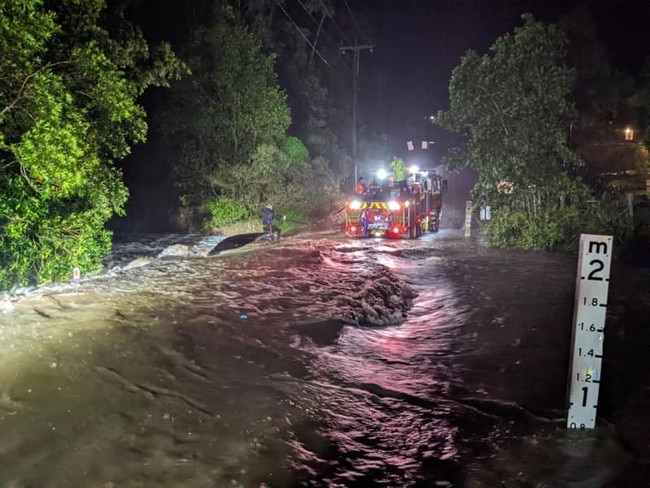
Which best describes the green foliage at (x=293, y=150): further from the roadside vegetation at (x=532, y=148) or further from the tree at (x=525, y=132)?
the tree at (x=525, y=132)

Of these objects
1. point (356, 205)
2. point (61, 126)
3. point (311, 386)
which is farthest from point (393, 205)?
point (311, 386)

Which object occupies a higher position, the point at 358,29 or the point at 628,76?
the point at 358,29

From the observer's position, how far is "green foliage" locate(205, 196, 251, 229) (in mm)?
25609

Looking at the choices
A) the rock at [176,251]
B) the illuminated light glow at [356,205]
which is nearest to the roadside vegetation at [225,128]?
the rock at [176,251]

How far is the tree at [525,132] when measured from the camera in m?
17.0

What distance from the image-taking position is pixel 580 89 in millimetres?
22062

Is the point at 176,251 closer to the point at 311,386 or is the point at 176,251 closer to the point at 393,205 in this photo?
the point at 393,205

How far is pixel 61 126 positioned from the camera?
9492 mm

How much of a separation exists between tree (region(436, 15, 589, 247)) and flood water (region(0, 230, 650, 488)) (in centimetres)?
583

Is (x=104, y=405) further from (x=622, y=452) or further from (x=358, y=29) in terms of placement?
(x=358, y=29)

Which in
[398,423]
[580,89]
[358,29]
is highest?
[358,29]

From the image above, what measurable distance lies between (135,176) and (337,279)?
869 inches

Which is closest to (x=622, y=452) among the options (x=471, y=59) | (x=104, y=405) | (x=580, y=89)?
(x=104, y=405)

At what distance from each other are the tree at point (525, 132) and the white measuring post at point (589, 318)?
41.3 ft
